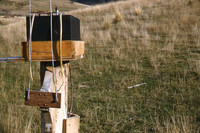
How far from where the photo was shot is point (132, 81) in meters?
4.56

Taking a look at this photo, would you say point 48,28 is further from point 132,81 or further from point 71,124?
point 132,81

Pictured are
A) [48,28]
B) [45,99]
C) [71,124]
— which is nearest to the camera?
[45,99]

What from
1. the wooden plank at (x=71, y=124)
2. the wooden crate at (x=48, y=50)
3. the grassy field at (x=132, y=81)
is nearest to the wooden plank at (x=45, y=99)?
the wooden crate at (x=48, y=50)

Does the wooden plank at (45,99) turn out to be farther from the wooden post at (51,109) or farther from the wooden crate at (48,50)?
the wooden crate at (48,50)

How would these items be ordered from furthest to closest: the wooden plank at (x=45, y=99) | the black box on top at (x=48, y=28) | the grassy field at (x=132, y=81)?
the grassy field at (x=132, y=81)
the black box on top at (x=48, y=28)
the wooden plank at (x=45, y=99)

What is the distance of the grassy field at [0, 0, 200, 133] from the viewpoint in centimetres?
306

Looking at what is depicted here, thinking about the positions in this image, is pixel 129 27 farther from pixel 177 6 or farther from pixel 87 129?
pixel 87 129

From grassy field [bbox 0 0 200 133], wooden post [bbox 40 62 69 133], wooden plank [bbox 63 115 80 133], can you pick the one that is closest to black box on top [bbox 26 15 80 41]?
wooden post [bbox 40 62 69 133]

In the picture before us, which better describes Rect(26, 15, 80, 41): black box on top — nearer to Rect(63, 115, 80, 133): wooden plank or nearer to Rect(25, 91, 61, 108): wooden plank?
Rect(25, 91, 61, 108): wooden plank

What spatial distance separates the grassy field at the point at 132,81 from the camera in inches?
121

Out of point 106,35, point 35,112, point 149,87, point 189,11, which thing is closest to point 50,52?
point 35,112

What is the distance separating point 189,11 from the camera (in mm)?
9727

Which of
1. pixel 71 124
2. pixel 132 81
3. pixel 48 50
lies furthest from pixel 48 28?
pixel 132 81

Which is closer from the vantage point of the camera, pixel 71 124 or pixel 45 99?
pixel 45 99
